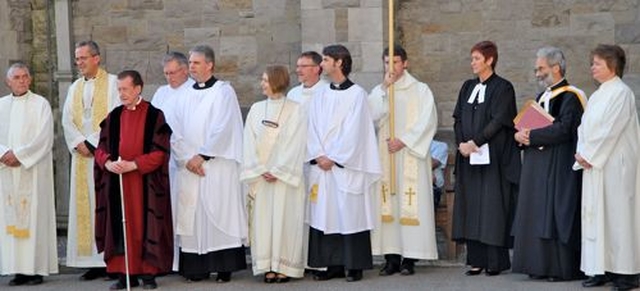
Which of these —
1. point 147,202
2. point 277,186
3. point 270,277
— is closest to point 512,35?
point 277,186

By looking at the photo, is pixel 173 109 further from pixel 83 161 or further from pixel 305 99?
pixel 305 99

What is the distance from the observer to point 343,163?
10.4 meters

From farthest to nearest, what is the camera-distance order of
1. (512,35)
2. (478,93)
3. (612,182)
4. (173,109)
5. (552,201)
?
(512,35) → (173,109) → (478,93) → (552,201) → (612,182)

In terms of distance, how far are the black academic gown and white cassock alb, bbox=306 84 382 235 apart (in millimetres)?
1209

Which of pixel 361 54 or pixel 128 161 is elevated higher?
pixel 361 54

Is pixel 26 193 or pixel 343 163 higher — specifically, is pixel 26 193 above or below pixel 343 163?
below

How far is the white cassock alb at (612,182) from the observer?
9586mm

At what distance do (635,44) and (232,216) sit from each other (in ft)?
17.3

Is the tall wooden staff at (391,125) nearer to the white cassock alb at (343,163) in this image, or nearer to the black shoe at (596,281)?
the white cassock alb at (343,163)

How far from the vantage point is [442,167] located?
1243 cm

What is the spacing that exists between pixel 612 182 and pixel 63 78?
284 inches

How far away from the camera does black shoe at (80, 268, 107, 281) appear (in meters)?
11.0

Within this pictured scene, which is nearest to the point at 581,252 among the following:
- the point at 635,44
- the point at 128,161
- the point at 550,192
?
the point at 550,192

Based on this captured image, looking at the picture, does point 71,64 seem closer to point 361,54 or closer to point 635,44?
point 361,54
